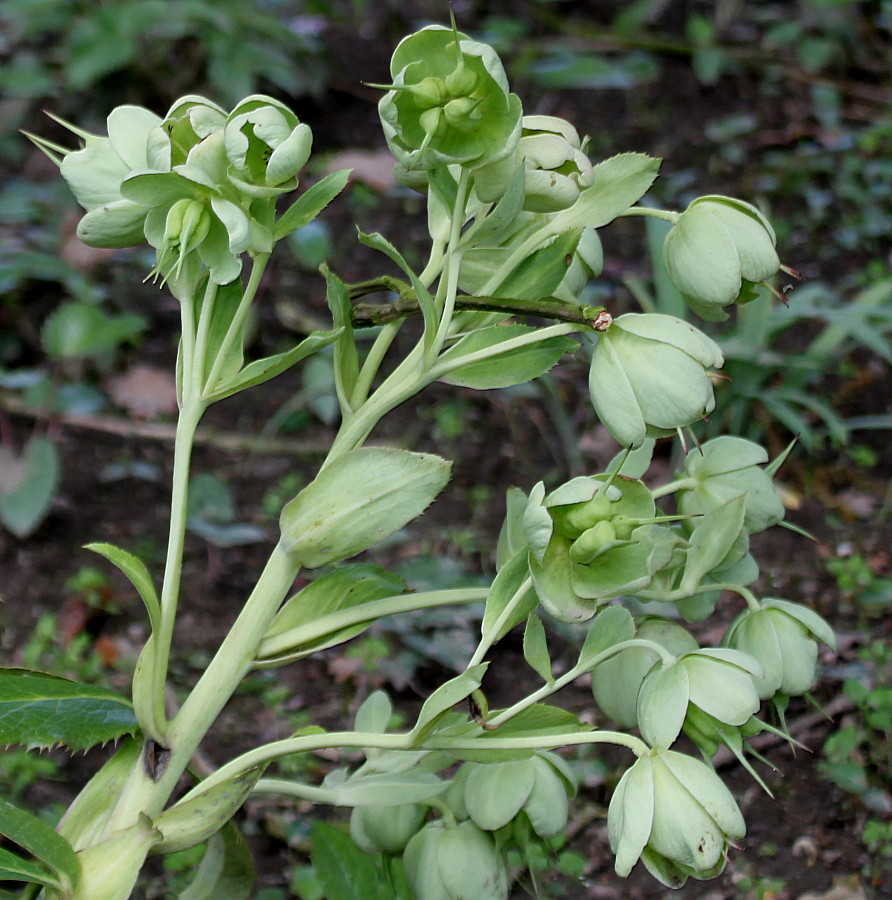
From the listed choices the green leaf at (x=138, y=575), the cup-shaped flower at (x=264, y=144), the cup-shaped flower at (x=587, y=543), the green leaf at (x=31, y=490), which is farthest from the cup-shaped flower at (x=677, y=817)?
the green leaf at (x=31, y=490)

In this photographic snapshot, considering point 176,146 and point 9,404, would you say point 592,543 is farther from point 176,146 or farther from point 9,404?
point 9,404

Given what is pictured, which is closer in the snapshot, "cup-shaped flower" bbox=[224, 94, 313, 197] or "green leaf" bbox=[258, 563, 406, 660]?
"cup-shaped flower" bbox=[224, 94, 313, 197]

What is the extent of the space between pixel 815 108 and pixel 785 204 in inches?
18.0

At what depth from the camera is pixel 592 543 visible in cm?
64

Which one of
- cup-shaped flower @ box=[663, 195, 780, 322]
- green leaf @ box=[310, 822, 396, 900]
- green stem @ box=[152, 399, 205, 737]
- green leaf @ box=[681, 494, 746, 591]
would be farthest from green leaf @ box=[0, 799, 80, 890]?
cup-shaped flower @ box=[663, 195, 780, 322]

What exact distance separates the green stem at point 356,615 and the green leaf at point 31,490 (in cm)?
87

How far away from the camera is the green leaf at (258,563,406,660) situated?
76 centimetres

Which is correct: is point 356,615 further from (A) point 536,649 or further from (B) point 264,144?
(B) point 264,144

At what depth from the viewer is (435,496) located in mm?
719

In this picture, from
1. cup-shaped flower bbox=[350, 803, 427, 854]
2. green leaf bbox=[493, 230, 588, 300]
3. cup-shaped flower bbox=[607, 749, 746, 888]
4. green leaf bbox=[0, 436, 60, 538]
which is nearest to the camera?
cup-shaped flower bbox=[607, 749, 746, 888]

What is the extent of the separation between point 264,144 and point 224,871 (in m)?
0.57

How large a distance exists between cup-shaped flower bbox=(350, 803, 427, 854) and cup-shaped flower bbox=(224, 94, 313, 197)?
478mm

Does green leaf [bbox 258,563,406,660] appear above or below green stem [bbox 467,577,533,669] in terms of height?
below

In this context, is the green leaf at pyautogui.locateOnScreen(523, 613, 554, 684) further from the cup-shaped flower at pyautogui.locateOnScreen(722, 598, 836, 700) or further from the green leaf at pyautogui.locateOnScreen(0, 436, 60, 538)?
the green leaf at pyautogui.locateOnScreen(0, 436, 60, 538)
